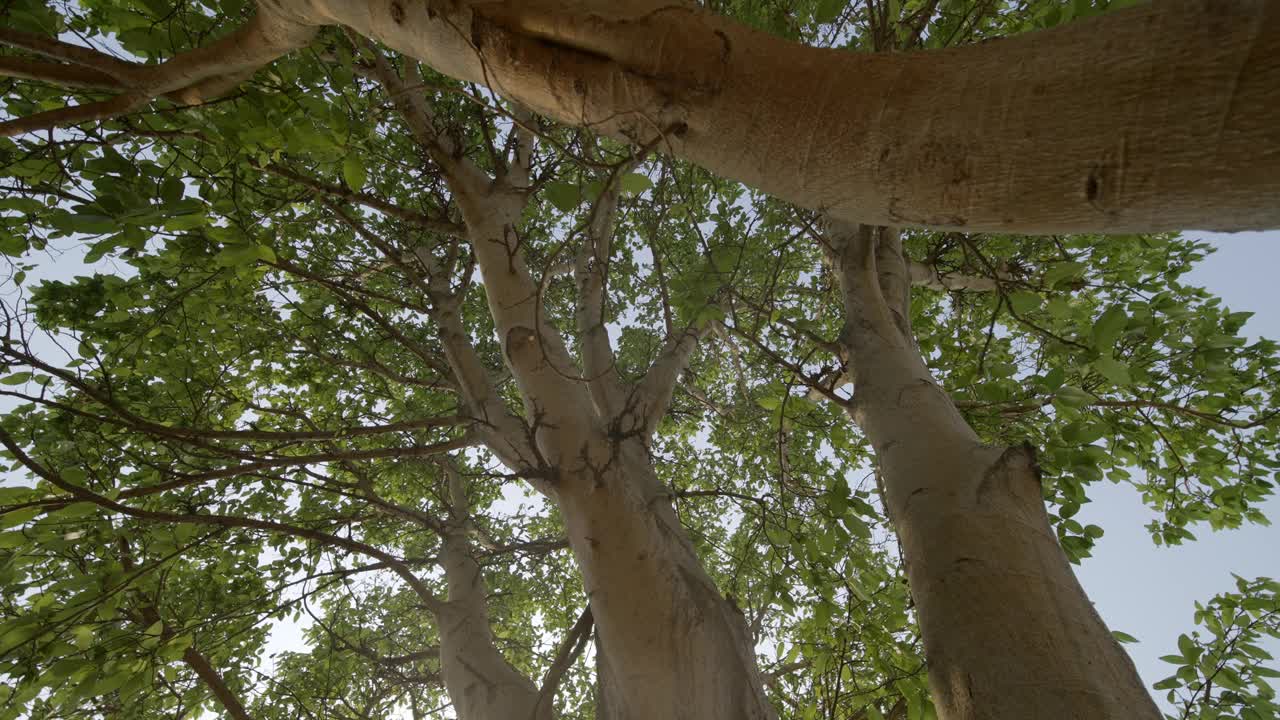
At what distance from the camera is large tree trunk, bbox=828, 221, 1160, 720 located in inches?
48.3

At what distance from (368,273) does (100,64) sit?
2.82 meters

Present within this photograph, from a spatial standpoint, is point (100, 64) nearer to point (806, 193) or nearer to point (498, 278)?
point (498, 278)

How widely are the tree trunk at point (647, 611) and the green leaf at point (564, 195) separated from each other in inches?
50.1

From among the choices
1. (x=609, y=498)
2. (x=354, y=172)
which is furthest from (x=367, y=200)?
(x=609, y=498)

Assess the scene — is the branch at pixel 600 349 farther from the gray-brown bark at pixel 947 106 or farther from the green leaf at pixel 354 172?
the gray-brown bark at pixel 947 106

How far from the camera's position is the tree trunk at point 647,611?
1.98 metres

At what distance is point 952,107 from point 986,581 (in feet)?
4.12

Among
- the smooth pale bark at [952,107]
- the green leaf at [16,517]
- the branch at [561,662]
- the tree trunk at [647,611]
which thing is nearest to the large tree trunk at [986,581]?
the tree trunk at [647,611]

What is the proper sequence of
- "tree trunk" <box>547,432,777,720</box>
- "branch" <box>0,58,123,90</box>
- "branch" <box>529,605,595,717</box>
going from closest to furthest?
"branch" <box>0,58,123,90</box>, "tree trunk" <box>547,432,777,720</box>, "branch" <box>529,605,595,717</box>

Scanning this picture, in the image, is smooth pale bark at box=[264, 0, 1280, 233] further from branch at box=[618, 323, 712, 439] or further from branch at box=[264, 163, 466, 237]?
branch at box=[618, 323, 712, 439]

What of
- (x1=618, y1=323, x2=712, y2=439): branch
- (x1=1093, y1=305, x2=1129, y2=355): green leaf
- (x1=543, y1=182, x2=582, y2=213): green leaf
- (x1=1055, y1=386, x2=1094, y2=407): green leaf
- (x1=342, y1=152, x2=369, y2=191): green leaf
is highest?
(x1=618, y1=323, x2=712, y2=439): branch

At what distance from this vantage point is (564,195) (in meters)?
1.41

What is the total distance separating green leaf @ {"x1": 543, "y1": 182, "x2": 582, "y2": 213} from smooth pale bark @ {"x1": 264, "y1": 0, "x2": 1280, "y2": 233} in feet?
0.83

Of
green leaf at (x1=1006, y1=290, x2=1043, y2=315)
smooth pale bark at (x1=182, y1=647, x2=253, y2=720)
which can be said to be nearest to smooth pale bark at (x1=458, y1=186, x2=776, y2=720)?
green leaf at (x1=1006, y1=290, x2=1043, y2=315)
